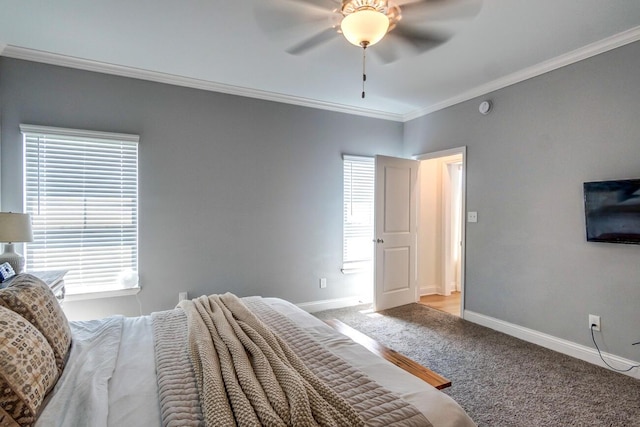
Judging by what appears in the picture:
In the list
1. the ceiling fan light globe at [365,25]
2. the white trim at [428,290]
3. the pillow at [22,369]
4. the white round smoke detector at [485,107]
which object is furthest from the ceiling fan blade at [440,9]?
the white trim at [428,290]

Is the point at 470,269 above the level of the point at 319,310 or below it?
above

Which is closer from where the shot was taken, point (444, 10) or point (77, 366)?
point (77, 366)

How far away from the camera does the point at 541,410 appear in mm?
2145

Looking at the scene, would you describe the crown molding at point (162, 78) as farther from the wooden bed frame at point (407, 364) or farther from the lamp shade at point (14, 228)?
the wooden bed frame at point (407, 364)

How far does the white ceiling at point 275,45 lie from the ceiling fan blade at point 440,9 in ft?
0.26

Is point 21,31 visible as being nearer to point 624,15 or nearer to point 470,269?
point 624,15

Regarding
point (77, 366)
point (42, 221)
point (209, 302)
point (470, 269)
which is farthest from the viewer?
point (470, 269)

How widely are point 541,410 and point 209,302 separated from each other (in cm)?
229

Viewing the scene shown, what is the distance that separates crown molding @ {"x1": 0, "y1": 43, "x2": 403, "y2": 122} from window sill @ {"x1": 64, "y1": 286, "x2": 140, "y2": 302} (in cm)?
211

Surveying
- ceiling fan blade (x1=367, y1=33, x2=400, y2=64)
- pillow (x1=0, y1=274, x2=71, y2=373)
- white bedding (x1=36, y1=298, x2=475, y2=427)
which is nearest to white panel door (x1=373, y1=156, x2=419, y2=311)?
ceiling fan blade (x1=367, y1=33, x2=400, y2=64)

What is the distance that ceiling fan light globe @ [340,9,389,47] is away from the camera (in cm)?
181

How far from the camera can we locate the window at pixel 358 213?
443cm

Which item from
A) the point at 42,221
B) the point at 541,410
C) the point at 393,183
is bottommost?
the point at 541,410

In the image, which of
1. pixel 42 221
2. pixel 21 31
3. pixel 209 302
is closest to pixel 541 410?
pixel 209 302
